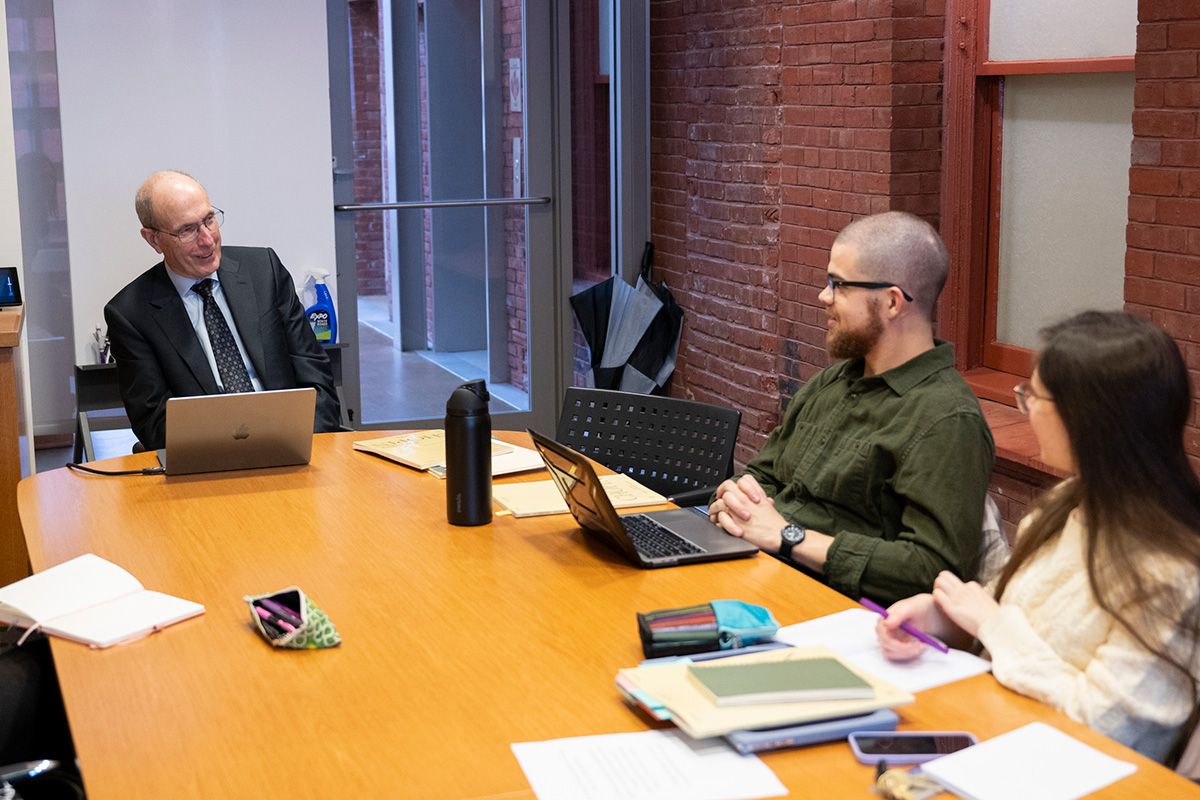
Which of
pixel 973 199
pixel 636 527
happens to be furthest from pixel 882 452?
pixel 973 199

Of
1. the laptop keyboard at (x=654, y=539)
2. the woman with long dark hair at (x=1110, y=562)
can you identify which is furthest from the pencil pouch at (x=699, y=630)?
the laptop keyboard at (x=654, y=539)

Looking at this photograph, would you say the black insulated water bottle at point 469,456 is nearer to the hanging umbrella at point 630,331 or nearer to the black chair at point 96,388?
the black chair at point 96,388

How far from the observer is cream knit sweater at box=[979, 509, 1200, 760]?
5.31 ft

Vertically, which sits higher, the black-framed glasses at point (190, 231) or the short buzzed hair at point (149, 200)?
the short buzzed hair at point (149, 200)

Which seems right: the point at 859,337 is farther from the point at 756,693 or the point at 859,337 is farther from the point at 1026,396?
the point at 756,693

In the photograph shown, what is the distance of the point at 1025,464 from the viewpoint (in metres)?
3.75

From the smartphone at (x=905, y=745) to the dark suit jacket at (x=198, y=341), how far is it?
2.71m

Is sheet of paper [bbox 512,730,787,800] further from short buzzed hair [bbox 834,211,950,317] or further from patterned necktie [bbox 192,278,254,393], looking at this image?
patterned necktie [bbox 192,278,254,393]

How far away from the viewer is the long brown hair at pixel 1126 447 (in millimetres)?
1685

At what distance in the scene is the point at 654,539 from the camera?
241 cm

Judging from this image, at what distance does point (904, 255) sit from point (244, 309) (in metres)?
2.26

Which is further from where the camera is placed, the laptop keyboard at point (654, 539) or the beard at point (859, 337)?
the beard at point (859, 337)

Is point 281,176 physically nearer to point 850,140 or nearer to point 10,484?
point 10,484

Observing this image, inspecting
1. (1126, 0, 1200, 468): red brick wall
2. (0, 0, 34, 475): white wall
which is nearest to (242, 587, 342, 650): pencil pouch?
(1126, 0, 1200, 468): red brick wall
